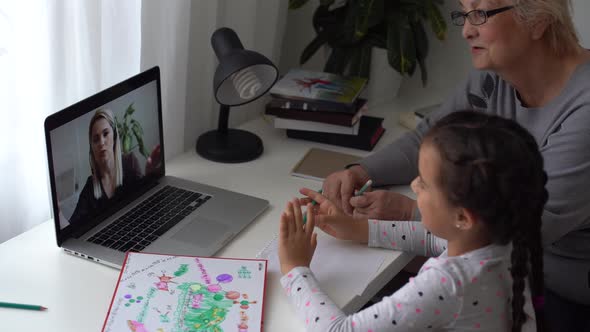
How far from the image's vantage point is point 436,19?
6.32 ft

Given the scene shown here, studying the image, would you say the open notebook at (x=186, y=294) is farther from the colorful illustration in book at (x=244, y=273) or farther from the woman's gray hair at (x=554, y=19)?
the woman's gray hair at (x=554, y=19)

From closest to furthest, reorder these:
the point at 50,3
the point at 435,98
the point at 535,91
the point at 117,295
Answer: the point at 117,295 → the point at 50,3 → the point at 535,91 → the point at 435,98

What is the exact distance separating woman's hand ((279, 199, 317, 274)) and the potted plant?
856 mm

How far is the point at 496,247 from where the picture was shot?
969 mm

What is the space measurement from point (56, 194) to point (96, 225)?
0.14 meters

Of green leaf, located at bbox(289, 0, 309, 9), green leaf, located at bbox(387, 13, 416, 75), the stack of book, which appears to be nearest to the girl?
the stack of book

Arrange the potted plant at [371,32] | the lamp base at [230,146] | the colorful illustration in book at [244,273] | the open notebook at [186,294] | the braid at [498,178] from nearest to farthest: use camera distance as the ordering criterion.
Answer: the braid at [498,178] → the open notebook at [186,294] → the colorful illustration in book at [244,273] → the lamp base at [230,146] → the potted plant at [371,32]

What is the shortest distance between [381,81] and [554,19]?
30.1 inches

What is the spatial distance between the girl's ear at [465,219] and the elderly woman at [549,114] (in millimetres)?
331

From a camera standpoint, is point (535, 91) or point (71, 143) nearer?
point (71, 143)

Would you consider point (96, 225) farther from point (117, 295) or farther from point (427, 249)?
point (427, 249)

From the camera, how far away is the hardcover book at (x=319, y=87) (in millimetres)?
1746

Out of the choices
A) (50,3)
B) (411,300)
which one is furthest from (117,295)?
(50,3)

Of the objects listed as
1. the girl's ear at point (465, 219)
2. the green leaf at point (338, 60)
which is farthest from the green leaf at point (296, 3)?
the girl's ear at point (465, 219)
